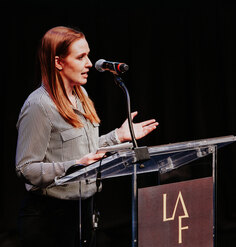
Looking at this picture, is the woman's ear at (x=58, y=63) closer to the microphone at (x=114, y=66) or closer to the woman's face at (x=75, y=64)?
the woman's face at (x=75, y=64)

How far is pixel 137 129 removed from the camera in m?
1.89

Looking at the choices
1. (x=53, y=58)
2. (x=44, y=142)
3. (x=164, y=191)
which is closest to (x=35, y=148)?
(x=44, y=142)

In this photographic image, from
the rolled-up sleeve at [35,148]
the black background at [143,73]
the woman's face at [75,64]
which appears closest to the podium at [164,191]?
the rolled-up sleeve at [35,148]

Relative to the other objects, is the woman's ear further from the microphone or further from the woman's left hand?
the woman's left hand

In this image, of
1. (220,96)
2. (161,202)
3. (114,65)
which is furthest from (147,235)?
(220,96)

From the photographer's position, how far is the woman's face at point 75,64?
6.52 feet

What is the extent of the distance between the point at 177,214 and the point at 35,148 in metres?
0.66

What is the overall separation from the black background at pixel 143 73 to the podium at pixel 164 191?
2.22 meters

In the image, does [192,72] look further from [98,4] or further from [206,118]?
[98,4]

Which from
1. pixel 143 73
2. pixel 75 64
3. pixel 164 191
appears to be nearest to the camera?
pixel 164 191

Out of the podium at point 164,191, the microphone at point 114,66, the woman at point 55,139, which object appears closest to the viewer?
the podium at point 164,191

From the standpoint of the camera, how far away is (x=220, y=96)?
13.9 ft

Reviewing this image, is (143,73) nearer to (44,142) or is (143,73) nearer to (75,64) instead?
(75,64)

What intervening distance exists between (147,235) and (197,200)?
246 millimetres
